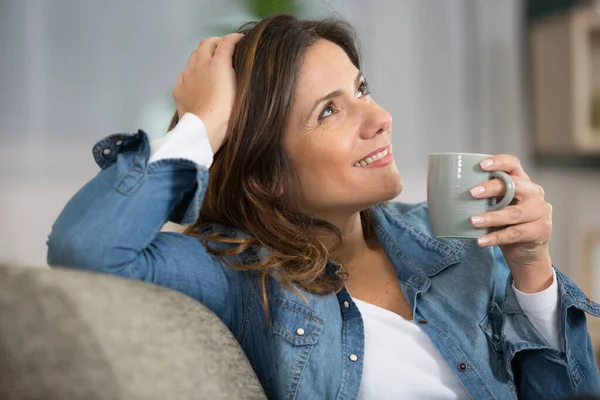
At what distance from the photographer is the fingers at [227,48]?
4.13ft

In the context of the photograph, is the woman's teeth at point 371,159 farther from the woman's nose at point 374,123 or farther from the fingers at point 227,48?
the fingers at point 227,48

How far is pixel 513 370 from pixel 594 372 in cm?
14

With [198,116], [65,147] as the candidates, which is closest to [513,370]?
[198,116]

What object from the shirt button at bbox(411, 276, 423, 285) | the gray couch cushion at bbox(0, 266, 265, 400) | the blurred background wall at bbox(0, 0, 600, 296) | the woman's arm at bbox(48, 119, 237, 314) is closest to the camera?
the gray couch cushion at bbox(0, 266, 265, 400)

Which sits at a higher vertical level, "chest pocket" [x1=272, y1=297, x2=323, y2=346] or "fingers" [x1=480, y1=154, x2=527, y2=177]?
"fingers" [x1=480, y1=154, x2=527, y2=177]

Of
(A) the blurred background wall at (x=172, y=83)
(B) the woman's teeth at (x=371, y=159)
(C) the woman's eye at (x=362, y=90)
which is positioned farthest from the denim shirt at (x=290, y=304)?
(A) the blurred background wall at (x=172, y=83)

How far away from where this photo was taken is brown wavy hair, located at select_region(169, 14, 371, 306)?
118 cm

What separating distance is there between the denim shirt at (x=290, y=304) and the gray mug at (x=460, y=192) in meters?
0.17

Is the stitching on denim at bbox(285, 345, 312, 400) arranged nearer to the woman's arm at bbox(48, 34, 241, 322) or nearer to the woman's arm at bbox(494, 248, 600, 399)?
the woman's arm at bbox(48, 34, 241, 322)

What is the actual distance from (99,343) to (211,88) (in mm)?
597

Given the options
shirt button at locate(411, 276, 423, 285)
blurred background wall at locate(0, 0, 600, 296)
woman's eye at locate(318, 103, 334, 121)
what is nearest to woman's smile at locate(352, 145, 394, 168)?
woman's eye at locate(318, 103, 334, 121)

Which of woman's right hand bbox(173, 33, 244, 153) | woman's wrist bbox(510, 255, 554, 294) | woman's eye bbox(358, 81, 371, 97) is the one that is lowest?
woman's wrist bbox(510, 255, 554, 294)

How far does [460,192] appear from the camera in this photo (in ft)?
3.41

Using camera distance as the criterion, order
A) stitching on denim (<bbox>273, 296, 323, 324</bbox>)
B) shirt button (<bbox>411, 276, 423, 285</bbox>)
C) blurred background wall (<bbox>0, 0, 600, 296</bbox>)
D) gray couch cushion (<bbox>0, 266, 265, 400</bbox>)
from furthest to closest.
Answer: blurred background wall (<bbox>0, 0, 600, 296</bbox>) < shirt button (<bbox>411, 276, 423, 285</bbox>) < stitching on denim (<bbox>273, 296, 323, 324</bbox>) < gray couch cushion (<bbox>0, 266, 265, 400</bbox>)
